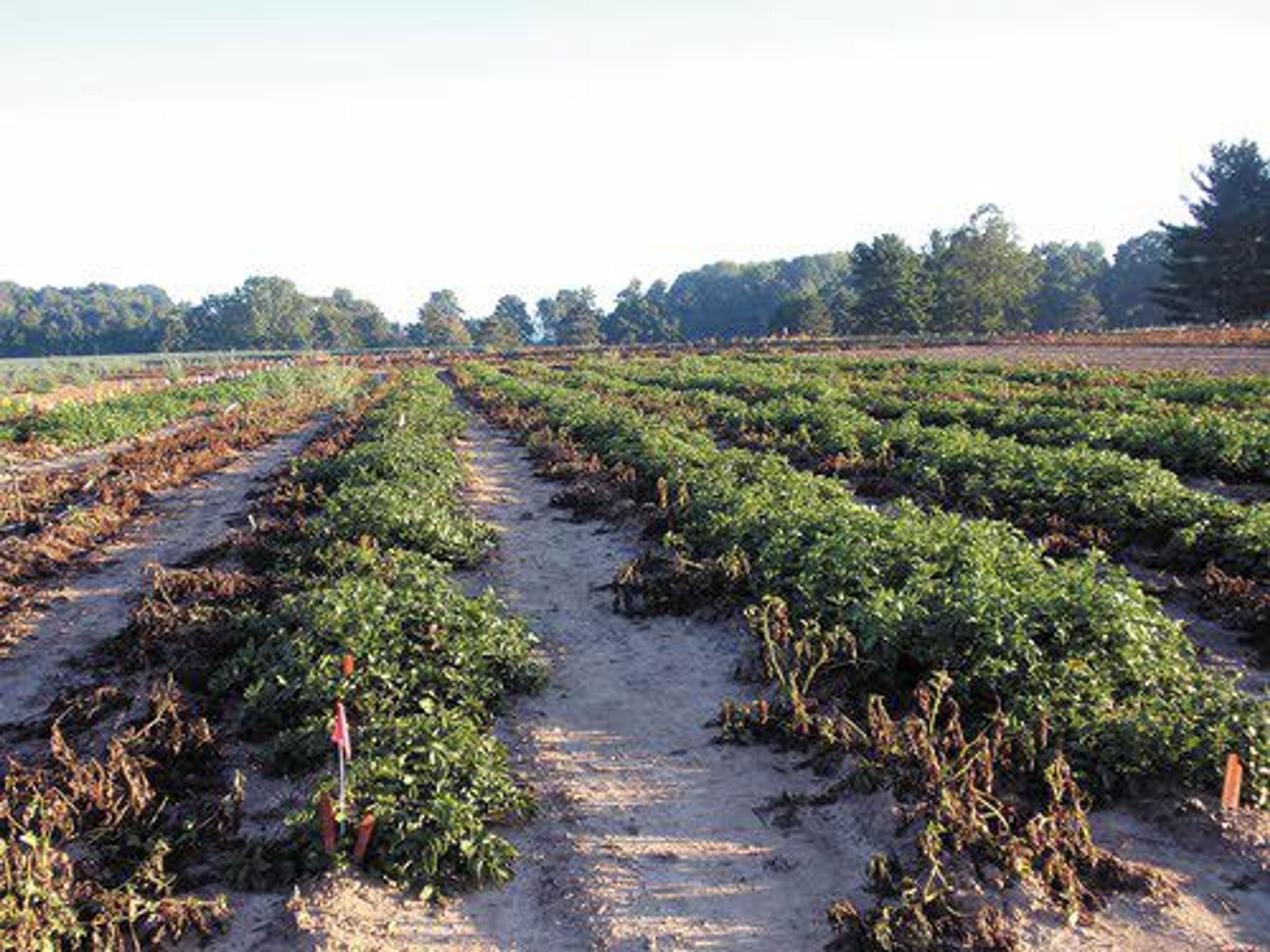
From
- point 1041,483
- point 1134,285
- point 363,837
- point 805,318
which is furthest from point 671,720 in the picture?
point 1134,285

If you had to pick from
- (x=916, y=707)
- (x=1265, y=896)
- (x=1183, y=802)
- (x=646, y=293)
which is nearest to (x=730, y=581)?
(x=916, y=707)

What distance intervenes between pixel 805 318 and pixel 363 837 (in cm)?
8376

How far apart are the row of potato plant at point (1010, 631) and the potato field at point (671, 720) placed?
0.03 m

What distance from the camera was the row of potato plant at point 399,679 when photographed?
4.62 metres

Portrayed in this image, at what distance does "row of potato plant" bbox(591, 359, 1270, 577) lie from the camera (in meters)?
8.48

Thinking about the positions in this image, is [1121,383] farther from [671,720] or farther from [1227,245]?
[1227,245]

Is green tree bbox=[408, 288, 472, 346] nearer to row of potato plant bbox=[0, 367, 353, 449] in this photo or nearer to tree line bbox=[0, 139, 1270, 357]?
tree line bbox=[0, 139, 1270, 357]

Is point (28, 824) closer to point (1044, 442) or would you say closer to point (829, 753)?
point (829, 753)

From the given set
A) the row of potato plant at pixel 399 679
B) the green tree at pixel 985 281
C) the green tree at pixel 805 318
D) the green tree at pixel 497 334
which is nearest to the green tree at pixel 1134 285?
the green tree at pixel 985 281

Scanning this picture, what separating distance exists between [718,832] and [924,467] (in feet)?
28.0

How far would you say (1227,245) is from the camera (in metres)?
53.7

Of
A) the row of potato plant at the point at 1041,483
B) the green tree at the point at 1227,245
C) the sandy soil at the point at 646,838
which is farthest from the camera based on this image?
the green tree at the point at 1227,245

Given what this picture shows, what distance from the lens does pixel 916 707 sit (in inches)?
230

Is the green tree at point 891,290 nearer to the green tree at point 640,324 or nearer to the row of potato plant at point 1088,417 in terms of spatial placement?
the green tree at point 640,324
